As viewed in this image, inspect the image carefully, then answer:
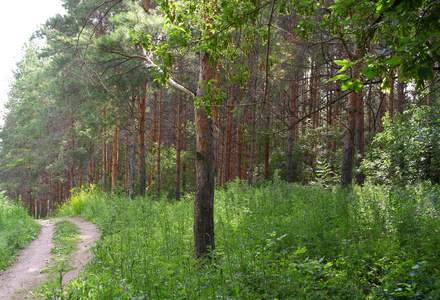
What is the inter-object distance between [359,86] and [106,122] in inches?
599

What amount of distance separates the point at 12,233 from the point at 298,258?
8.39 metres

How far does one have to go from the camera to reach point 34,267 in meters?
6.62

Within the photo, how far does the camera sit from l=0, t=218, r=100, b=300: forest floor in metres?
5.34

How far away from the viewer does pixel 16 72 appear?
35031 millimetres

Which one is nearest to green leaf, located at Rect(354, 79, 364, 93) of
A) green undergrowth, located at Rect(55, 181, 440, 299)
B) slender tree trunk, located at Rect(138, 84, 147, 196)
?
green undergrowth, located at Rect(55, 181, 440, 299)

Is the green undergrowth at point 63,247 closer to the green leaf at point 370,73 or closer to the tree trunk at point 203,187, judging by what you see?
the tree trunk at point 203,187

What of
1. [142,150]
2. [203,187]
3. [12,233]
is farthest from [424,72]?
[142,150]

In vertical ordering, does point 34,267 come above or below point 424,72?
below

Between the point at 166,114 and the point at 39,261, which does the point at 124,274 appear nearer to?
the point at 39,261

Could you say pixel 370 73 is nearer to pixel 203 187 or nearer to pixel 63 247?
pixel 203 187

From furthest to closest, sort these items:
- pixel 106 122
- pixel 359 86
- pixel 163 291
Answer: pixel 106 122, pixel 163 291, pixel 359 86

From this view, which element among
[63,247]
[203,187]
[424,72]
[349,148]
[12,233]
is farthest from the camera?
[349,148]

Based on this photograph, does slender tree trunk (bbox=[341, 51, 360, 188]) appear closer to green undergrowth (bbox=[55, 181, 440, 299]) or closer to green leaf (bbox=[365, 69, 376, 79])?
A: green undergrowth (bbox=[55, 181, 440, 299])

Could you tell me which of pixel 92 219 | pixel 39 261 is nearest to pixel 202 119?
pixel 39 261
